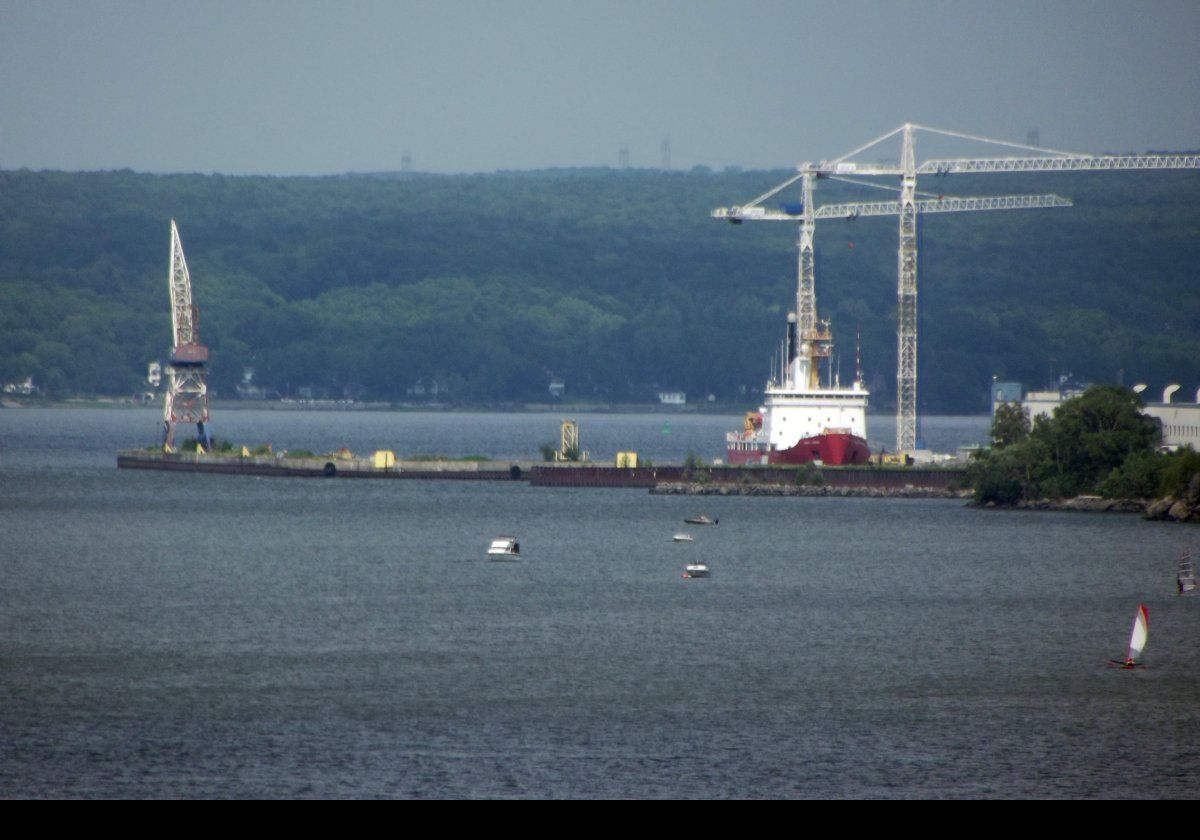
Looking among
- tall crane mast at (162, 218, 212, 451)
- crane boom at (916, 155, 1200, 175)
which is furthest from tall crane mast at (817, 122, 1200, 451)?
tall crane mast at (162, 218, 212, 451)

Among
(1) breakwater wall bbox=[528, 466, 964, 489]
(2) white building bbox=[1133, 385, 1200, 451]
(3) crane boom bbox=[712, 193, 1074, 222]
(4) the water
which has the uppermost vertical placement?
(3) crane boom bbox=[712, 193, 1074, 222]

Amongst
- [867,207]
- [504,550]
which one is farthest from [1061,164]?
[504,550]

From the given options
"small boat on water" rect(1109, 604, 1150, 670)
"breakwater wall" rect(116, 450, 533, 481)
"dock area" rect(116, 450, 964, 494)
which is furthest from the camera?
"breakwater wall" rect(116, 450, 533, 481)

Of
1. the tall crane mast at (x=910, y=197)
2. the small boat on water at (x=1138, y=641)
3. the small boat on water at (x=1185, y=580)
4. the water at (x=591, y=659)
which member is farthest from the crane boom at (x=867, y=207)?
the small boat on water at (x=1138, y=641)

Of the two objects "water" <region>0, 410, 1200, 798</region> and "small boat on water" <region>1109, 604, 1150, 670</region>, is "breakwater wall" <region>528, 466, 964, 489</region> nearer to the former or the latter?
"water" <region>0, 410, 1200, 798</region>

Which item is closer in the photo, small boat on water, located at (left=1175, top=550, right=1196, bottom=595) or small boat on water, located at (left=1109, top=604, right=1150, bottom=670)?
small boat on water, located at (left=1109, top=604, right=1150, bottom=670)

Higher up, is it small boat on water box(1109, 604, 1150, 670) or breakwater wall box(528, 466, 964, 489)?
breakwater wall box(528, 466, 964, 489)
